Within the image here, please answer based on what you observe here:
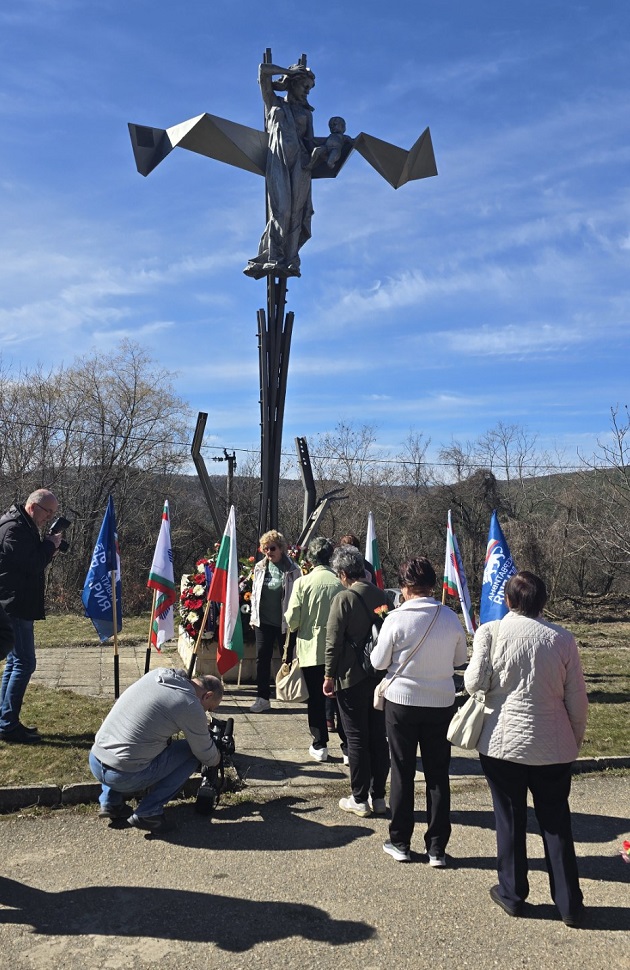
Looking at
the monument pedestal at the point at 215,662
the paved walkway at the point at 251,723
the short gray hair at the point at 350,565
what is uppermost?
the short gray hair at the point at 350,565

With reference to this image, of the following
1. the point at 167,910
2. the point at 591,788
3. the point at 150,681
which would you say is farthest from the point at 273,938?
the point at 591,788

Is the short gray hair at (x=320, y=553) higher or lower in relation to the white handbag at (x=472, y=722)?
higher

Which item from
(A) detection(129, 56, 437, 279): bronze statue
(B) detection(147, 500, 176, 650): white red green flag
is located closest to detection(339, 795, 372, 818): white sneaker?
(B) detection(147, 500, 176, 650): white red green flag

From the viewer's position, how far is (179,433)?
24.0m

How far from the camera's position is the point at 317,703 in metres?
5.73

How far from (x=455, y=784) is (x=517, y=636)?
2.44 metres

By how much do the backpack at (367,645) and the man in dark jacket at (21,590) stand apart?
2.48 meters

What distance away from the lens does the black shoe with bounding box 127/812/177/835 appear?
4.27 meters

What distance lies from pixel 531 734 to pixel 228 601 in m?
3.60

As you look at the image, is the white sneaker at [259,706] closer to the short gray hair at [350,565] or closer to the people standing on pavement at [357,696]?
the people standing on pavement at [357,696]

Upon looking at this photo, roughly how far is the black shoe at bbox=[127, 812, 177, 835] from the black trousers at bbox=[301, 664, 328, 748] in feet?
5.45

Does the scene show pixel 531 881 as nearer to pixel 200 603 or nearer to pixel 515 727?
pixel 515 727

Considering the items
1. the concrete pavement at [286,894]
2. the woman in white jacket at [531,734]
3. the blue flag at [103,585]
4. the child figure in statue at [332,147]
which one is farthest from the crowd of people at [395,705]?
the child figure in statue at [332,147]

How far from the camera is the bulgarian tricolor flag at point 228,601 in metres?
6.55
